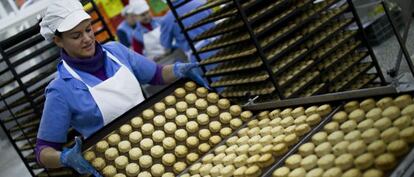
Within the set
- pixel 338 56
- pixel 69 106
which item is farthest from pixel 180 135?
pixel 338 56

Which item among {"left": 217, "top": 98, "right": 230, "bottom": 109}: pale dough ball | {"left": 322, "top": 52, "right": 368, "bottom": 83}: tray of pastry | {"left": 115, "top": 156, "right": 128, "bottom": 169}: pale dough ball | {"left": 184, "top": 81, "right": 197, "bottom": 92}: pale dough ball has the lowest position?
{"left": 322, "top": 52, "right": 368, "bottom": 83}: tray of pastry

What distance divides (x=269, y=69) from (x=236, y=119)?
484mm

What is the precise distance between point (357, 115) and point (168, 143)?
3.11ft

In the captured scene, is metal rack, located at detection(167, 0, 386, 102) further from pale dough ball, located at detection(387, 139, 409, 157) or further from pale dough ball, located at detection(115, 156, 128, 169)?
pale dough ball, located at detection(387, 139, 409, 157)

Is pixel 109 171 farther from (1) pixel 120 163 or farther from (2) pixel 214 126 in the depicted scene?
(2) pixel 214 126

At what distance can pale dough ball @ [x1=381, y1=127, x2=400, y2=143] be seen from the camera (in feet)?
5.56

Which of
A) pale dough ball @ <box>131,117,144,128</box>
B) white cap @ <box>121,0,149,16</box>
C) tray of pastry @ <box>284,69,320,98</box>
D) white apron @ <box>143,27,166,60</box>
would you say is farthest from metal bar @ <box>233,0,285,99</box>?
white cap @ <box>121,0,149,16</box>

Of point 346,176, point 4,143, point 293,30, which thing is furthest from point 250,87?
point 4,143

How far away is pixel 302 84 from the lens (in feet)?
9.99

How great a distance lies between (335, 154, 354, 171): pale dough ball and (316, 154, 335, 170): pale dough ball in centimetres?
3

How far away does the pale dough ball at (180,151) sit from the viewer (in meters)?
2.32

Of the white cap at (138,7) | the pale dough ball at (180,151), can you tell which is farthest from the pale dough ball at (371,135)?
the white cap at (138,7)

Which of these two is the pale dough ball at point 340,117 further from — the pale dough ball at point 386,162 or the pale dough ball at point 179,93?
the pale dough ball at point 179,93

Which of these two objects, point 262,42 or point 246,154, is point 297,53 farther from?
point 246,154
